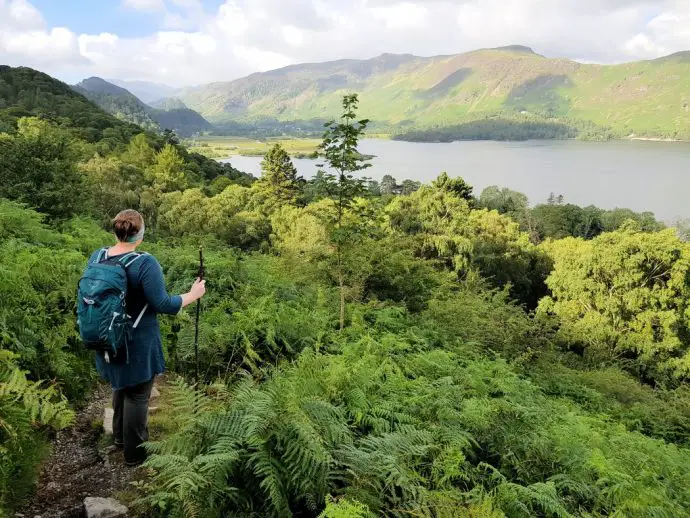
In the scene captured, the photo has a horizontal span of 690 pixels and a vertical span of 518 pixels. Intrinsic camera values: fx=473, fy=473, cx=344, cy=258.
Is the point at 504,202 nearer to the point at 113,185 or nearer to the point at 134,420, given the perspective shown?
the point at 113,185

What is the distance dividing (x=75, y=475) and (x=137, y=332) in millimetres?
1313

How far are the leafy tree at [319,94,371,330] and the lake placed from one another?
58.2 m

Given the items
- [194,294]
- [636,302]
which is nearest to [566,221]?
[636,302]

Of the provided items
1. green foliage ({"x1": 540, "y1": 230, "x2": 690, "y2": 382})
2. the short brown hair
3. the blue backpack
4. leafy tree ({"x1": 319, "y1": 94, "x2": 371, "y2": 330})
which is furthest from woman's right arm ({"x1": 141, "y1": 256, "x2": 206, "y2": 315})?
green foliage ({"x1": 540, "y1": 230, "x2": 690, "y2": 382})

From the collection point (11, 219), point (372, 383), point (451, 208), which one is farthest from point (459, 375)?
point (451, 208)

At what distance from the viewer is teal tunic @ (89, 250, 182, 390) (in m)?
3.56

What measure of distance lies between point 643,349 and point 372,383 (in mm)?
23503

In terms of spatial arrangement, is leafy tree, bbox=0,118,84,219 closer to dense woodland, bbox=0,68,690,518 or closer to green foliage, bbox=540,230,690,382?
dense woodland, bbox=0,68,690,518

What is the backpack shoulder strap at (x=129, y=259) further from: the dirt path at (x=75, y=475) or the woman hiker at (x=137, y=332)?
the dirt path at (x=75, y=475)

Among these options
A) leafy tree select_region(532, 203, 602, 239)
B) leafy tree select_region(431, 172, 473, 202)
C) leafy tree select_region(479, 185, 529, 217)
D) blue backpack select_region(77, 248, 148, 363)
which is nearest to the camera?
blue backpack select_region(77, 248, 148, 363)

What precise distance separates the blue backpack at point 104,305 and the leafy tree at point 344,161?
544 centimetres

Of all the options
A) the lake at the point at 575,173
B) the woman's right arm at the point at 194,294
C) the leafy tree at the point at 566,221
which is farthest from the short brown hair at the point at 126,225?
the leafy tree at the point at 566,221

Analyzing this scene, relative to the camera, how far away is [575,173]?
124688 millimetres

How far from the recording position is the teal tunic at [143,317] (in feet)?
11.7
